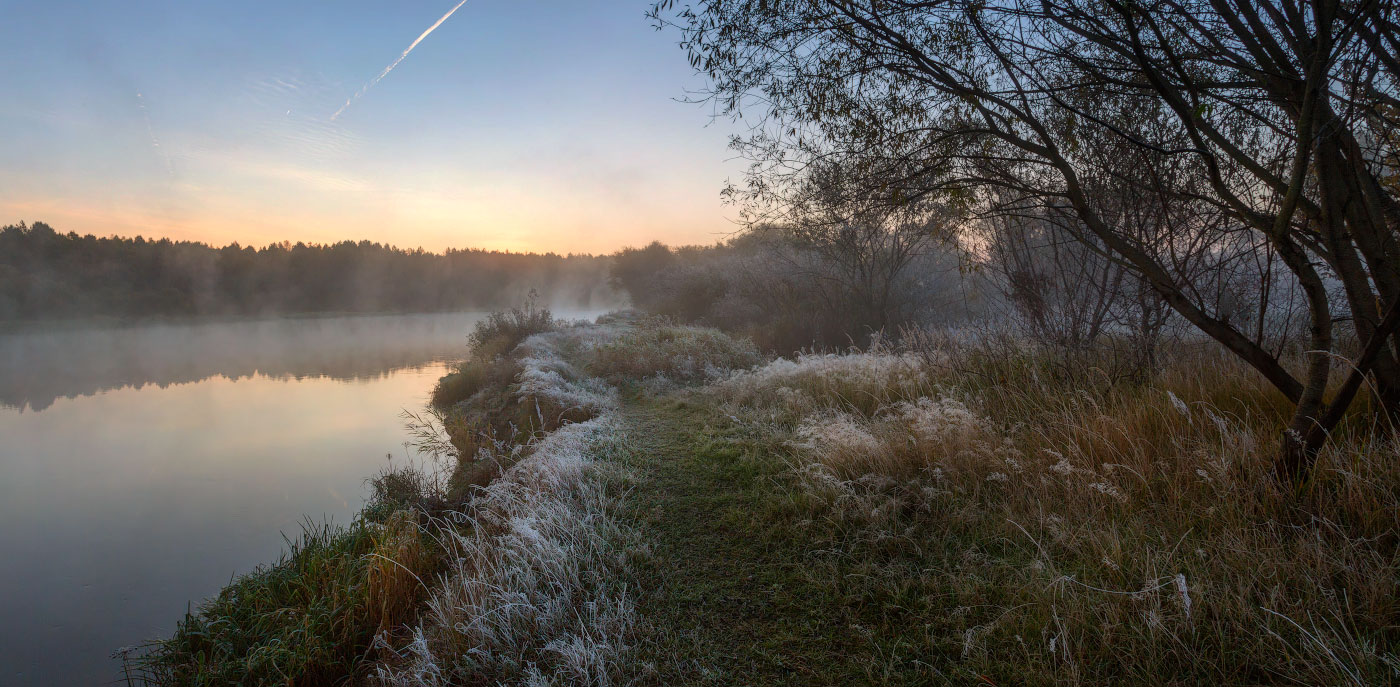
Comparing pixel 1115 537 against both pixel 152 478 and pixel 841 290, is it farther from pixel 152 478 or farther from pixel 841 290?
pixel 841 290

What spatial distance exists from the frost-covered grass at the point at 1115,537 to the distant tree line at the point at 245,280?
67.5ft

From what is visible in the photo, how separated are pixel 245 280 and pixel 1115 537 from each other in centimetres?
6319

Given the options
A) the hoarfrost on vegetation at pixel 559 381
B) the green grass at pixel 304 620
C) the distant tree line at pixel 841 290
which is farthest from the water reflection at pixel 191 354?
the green grass at pixel 304 620

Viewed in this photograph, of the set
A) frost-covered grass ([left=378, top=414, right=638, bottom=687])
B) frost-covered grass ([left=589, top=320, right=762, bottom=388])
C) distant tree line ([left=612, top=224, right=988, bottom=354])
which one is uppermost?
distant tree line ([left=612, top=224, right=988, bottom=354])

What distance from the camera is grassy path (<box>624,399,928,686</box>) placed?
2.57 meters

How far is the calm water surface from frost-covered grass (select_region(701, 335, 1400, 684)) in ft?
21.3

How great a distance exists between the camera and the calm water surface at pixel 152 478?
5625 mm

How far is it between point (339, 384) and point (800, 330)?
52.2 feet

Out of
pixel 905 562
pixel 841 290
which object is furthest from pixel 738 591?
pixel 841 290

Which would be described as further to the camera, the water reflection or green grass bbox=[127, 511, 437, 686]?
the water reflection

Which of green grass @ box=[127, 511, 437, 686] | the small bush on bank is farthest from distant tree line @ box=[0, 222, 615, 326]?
green grass @ box=[127, 511, 437, 686]

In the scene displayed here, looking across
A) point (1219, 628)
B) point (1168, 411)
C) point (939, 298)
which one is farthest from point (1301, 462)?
point (939, 298)

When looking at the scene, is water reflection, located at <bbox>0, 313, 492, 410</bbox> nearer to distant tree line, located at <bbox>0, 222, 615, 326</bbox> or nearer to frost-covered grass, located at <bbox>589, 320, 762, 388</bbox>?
distant tree line, located at <bbox>0, 222, 615, 326</bbox>

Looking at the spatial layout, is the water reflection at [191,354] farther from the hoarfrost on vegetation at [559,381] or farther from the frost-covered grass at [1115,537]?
the frost-covered grass at [1115,537]
